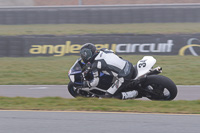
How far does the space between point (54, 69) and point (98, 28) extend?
9.56 metres

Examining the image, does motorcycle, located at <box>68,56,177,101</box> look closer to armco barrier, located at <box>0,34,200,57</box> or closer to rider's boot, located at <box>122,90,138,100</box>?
rider's boot, located at <box>122,90,138,100</box>

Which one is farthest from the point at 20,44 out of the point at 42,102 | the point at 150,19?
the point at 150,19

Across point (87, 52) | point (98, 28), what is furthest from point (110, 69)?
point (98, 28)

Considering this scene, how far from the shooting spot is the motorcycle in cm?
788

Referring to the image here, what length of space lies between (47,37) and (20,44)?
1229mm

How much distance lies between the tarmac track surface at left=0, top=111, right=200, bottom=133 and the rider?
1.52m

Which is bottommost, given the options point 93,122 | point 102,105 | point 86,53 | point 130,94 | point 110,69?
point 93,122

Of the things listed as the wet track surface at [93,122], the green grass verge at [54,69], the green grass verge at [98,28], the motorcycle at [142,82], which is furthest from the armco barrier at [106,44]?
the wet track surface at [93,122]

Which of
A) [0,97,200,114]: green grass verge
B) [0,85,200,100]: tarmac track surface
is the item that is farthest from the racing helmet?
[0,85,200,100]: tarmac track surface

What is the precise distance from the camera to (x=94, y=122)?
605 centimetres

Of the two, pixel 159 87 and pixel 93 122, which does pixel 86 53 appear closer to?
pixel 159 87

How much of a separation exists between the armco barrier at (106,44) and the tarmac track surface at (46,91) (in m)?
5.47

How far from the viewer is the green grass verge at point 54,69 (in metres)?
12.5

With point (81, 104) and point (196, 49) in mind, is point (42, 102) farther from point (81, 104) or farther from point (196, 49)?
point (196, 49)
